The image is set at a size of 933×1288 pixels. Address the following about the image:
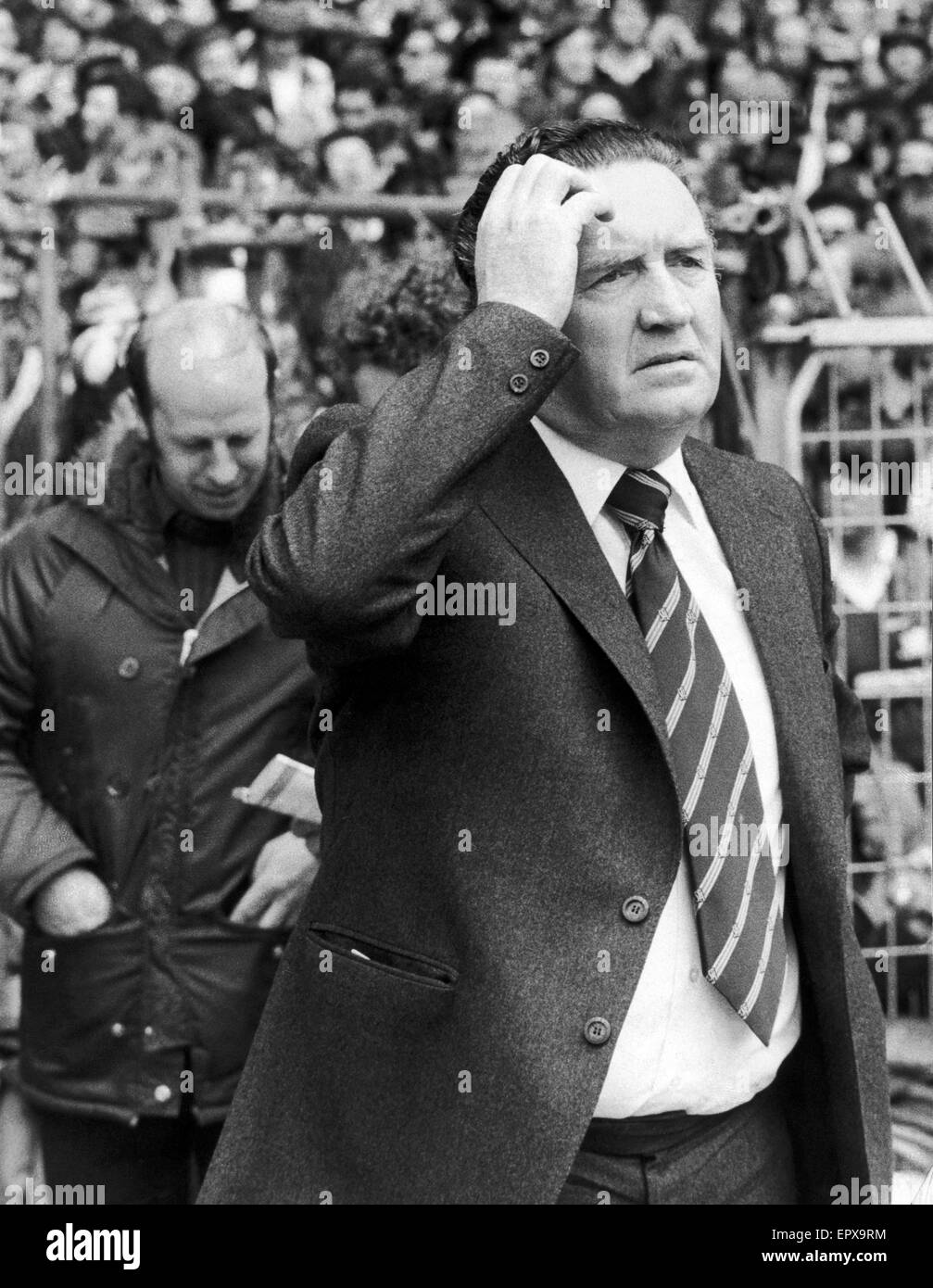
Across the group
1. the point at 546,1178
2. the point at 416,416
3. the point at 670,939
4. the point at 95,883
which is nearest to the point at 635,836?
the point at 670,939

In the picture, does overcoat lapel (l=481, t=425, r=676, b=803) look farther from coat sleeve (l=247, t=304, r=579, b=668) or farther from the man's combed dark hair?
the man's combed dark hair

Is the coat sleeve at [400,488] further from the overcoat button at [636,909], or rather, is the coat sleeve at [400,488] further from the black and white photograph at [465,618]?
the overcoat button at [636,909]

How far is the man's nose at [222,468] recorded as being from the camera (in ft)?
9.59

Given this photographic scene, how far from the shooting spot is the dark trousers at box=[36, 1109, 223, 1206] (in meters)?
3.04

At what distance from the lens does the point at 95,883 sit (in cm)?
294

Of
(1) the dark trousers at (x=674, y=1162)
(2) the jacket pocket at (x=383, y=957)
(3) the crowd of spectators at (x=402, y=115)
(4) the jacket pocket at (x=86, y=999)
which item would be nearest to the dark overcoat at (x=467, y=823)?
(2) the jacket pocket at (x=383, y=957)

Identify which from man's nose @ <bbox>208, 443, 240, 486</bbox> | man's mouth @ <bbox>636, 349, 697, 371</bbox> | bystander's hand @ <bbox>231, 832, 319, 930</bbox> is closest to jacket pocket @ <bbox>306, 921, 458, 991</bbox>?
man's mouth @ <bbox>636, 349, 697, 371</bbox>

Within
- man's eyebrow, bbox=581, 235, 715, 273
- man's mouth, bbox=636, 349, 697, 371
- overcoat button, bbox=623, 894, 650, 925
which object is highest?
man's eyebrow, bbox=581, 235, 715, 273

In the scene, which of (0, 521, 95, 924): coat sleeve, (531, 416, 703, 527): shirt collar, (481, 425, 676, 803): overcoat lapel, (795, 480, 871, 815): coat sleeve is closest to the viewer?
(481, 425, 676, 803): overcoat lapel

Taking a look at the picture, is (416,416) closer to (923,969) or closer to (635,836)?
(635,836)

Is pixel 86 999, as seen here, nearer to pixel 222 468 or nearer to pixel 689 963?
pixel 222 468

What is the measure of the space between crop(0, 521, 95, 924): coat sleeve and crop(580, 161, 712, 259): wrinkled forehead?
133 centimetres

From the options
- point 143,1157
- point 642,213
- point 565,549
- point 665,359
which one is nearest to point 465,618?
point 565,549
